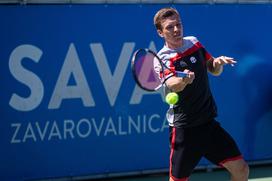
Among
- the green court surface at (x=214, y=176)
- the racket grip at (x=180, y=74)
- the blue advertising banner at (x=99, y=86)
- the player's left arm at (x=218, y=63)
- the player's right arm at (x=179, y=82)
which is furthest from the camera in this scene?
the green court surface at (x=214, y=176)

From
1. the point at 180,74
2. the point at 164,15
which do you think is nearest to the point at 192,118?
the point at 180,74

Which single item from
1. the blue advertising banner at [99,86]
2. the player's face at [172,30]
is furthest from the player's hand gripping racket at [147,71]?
the blue advertising banner at [99,86]

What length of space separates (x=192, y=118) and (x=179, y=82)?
0.46 meters

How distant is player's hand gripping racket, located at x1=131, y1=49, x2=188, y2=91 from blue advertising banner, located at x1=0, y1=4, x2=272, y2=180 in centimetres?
111

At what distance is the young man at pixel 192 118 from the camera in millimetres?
4148

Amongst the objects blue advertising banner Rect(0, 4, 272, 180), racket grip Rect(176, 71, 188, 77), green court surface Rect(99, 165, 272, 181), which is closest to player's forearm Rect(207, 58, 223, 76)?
racket grip Rect(176, 71, 188, 77)

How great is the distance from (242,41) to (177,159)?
2.36 meters

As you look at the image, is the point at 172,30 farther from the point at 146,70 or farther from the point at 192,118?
the point at 192,118

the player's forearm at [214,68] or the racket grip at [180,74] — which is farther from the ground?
the player's forearm at [214,68]

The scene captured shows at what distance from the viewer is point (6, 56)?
17.6ft

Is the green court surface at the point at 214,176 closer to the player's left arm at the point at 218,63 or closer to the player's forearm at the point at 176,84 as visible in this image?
the player's left arm at the point at 218,63

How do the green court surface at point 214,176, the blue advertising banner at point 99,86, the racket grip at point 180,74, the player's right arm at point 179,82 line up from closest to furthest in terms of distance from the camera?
the player's right arm at point 179,82, the racket grip at point 180,74, the blue advertising banner at point 99,86, the green court surface at point 214,176

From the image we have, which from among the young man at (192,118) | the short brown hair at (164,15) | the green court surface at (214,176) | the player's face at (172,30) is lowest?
the green court surface at (214,176)

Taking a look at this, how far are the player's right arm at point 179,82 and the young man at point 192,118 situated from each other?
0.22 meters
